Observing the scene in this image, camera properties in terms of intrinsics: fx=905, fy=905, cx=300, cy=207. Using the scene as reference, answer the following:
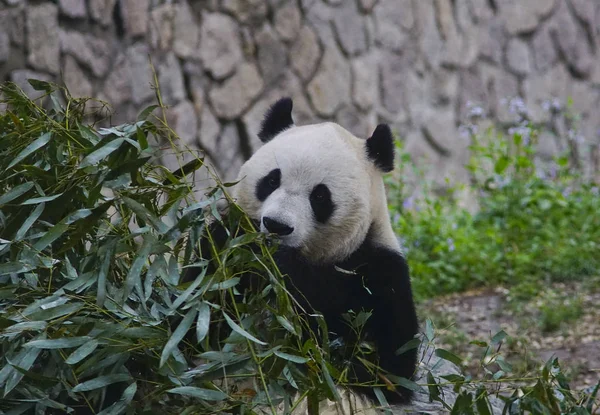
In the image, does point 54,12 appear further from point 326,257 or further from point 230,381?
point 230,381

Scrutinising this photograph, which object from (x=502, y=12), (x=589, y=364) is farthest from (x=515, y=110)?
(x=589, y=364)

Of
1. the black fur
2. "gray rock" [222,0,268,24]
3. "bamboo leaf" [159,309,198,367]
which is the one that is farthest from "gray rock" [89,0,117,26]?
"bamboo leaf" [159,309,198,367]

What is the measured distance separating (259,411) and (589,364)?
86.5 inches

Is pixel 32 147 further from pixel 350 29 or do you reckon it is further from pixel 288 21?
pixel 350 29

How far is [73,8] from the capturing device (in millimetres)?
5766

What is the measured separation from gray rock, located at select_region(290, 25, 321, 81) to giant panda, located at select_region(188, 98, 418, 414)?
4194 mm

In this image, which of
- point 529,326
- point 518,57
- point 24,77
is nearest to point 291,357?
point 529,326

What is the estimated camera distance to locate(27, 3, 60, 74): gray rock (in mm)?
5539

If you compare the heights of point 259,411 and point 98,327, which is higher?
point 98,327

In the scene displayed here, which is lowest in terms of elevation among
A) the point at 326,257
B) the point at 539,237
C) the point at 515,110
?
the point at 539,237

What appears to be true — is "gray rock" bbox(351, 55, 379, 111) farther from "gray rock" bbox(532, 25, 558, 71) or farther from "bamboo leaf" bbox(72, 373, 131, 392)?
"bamboo leaf" bbox(72, 373, 131, 392)

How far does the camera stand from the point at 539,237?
5770 mm

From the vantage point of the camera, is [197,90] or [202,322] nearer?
[202,322]

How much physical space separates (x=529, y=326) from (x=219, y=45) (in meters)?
3.14
